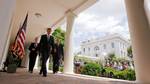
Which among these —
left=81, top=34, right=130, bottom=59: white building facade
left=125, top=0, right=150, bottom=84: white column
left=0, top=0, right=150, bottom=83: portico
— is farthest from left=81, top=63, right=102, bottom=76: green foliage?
left=81, top=34, right=130, bottom=59: white building facade

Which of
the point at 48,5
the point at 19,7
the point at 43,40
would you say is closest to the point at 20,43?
the point at 43,40

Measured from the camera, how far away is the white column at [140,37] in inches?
161

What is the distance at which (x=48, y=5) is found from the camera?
28.0ft

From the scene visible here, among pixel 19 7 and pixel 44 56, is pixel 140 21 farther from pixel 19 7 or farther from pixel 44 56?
pixel 19 7

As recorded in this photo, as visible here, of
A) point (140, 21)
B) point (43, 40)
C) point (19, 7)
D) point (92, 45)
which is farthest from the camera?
point (92, 45)

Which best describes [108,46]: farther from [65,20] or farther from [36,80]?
[36,80]

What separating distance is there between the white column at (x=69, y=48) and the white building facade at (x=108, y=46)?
3132 cm

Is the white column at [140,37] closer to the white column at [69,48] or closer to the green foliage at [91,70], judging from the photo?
the white column at [69,48]

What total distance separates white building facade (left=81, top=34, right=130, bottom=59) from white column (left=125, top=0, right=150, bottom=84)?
34.8 metres

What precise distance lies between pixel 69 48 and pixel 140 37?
4.39 m

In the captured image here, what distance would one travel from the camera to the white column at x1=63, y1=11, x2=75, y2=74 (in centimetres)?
787

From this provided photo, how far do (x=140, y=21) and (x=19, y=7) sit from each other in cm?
681

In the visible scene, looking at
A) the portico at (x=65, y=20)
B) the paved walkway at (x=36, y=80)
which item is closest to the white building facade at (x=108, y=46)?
the portico at (x=65, y=20)

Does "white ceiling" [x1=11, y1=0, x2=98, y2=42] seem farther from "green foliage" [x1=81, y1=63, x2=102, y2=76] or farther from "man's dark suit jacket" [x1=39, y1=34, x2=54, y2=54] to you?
"green foliage" [x1=81, y1=63, x2=102, y2=76]
